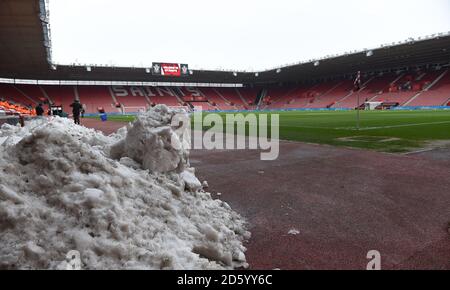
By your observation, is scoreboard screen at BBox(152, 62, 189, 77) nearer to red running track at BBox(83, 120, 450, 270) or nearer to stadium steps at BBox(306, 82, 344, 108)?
stadium steps at BBox(306, 82, 344, 108)

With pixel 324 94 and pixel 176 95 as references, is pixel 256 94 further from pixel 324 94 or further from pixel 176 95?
pixel 176 95

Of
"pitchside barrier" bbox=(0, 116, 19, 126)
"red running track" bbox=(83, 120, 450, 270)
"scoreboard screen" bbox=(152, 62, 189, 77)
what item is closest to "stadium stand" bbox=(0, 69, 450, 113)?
"scoreboard screen" bbox=(152, 62, 189, 77)

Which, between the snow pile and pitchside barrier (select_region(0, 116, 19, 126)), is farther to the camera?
pitchside barrier (select_region(0, 116, 19, 126))

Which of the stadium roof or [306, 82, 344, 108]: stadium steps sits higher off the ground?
the stadium roof

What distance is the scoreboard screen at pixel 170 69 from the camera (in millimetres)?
50406

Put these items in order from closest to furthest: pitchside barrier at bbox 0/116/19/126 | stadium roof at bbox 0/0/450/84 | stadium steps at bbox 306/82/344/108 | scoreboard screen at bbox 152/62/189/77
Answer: pitchside barrier at bbox 0/116/19/126, stadium roof at bbox 0/0/450/84, scoreboard screen at bbox 152/62/189/77, stadium steps at bbox 306/82/344/108

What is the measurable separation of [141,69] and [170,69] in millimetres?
4858

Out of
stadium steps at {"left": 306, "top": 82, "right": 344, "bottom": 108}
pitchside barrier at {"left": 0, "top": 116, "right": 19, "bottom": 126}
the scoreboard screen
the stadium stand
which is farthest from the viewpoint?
stadium steps at {"left": 306, "top": 82, "right": 344, "bottom": 108}

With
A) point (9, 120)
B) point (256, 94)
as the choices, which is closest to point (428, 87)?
point (256, 94)

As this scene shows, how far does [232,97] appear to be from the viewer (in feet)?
216

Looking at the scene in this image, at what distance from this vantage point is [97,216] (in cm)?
261

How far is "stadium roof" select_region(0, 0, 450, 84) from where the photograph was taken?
64.4 ft

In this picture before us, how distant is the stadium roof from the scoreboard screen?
8.30 feet

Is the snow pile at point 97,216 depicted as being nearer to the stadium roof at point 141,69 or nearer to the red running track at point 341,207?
the red running track at point 341,207
